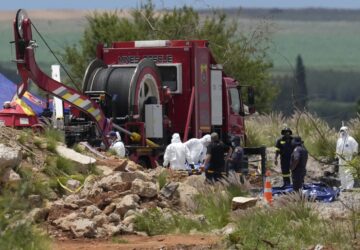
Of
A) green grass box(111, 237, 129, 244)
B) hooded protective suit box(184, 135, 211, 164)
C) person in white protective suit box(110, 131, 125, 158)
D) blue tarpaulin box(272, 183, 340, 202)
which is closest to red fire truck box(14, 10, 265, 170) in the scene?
person in white protective suit box(110, 131, 125, 158)

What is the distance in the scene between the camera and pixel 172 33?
47.1 meters

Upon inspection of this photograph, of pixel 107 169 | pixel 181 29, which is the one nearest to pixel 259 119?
pixel 181 29

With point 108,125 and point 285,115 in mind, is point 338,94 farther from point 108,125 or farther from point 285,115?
point 285,115

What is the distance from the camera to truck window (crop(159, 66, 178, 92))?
31172mm

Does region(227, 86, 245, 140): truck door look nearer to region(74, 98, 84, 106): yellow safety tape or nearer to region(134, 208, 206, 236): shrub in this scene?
region(74, 98, 84, 106): yellow safety tape

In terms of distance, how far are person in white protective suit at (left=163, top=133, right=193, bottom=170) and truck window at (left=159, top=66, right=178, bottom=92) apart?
99.2 inches

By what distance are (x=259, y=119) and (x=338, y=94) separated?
21.7 m

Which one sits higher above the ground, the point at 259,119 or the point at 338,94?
the point at 338,94

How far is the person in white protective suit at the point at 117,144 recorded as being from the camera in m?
27.2

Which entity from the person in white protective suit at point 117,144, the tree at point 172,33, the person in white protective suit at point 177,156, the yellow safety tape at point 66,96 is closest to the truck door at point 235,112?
the person in white protective suit at point 177,156

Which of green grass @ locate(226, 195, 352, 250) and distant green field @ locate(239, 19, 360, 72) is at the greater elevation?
distant green field @ locate(239, 19, 360, 72)

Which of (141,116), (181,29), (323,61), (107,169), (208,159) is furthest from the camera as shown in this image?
(181,29)

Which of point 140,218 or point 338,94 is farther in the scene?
point 338,94

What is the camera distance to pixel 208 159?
25.6 metres
